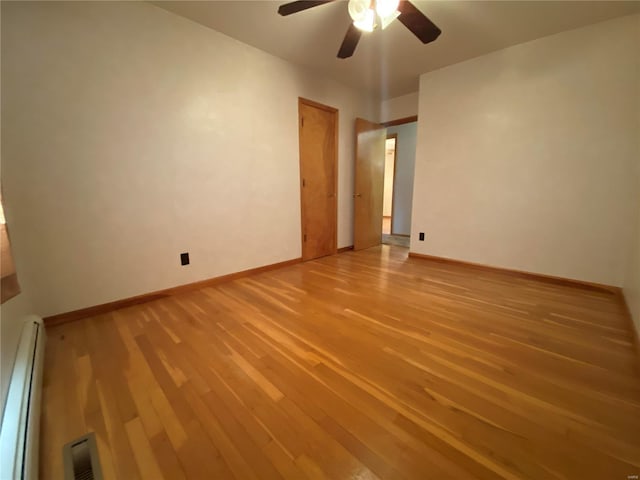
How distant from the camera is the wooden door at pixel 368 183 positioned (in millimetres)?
3826

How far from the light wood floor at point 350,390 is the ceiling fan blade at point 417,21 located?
6.88ft

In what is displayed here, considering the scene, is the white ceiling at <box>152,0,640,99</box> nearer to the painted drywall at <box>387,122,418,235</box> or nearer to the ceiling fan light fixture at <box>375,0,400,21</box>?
the ceiling fan light fixture at <box>375,0,400,21</box>

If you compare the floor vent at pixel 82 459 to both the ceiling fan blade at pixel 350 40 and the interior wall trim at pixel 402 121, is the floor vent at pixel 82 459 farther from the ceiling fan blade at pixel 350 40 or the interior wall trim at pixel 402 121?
the interior wall trim at pixel 402 121

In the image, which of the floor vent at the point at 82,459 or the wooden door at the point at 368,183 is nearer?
the floor vent at the point at 82,459

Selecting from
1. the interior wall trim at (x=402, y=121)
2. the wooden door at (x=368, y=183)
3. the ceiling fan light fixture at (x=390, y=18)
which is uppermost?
the ceiling fan light fixture at (x=390, y=18)

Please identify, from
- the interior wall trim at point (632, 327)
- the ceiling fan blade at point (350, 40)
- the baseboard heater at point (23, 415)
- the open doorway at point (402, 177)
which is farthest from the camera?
the open doorway at point (402, 177)

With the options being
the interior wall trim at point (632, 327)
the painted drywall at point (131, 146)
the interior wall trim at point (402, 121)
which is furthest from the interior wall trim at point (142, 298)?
the interior wall trim at point (402, 121)

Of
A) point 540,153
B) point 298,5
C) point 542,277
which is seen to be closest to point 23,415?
point 298,5

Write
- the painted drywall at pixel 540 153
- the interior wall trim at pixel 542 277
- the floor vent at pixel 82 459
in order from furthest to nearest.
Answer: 1. the interior wall trim at pixel 542 277
2. the painted drywall at pixel 540 153
3. the floor vent at pixel 82 459

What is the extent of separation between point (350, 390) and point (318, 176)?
277 centimetres

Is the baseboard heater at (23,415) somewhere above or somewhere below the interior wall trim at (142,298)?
above

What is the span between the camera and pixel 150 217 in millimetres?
2145

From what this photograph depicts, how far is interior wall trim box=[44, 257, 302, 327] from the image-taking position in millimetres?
1820

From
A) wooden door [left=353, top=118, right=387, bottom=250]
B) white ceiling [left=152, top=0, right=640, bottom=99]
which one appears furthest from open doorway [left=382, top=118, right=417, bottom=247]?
white ceiling [left=152, top=0, right=640, bottom=99]
